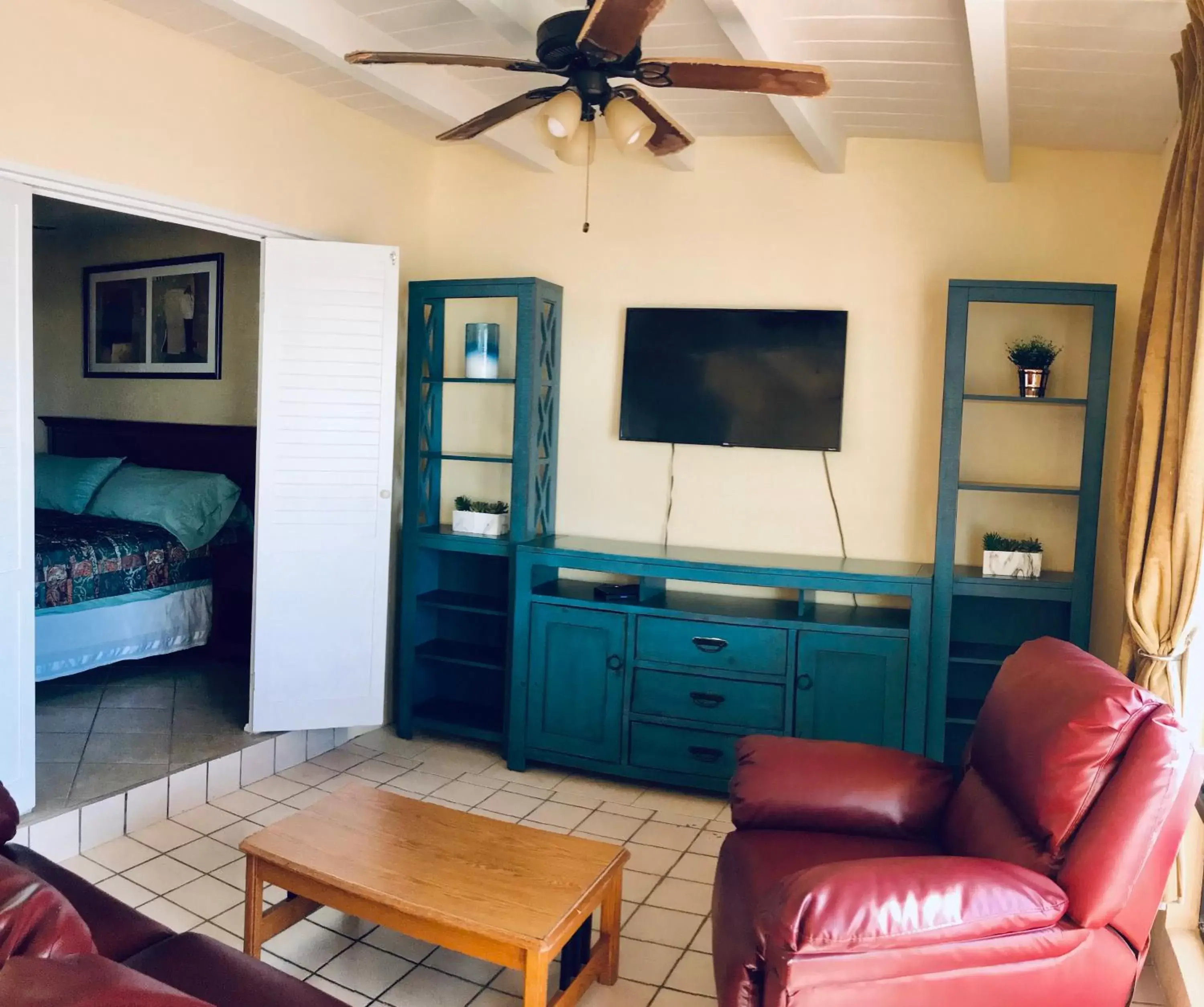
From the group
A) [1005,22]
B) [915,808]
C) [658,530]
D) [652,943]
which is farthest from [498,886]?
[1005,22]

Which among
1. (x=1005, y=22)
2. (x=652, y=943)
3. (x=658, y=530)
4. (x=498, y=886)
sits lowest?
(x=652, y=943)

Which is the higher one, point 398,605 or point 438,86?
point 438,86

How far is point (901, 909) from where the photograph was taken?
1.68 m

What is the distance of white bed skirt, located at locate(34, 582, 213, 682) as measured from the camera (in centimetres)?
398

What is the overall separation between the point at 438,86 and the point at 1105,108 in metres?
2.27

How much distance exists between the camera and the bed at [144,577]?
4027 millimetres

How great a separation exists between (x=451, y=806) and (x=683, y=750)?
2.89ft

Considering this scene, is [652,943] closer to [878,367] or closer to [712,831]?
[712,831]

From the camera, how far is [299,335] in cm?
366

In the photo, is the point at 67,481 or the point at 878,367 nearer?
the point at 878,367

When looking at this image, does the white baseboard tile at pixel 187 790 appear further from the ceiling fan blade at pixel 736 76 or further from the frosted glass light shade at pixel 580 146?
the ceiling fan blade at pixel 736 76

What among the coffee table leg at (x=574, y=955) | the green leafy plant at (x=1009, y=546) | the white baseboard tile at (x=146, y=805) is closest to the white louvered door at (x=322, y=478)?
the white baseboard tile at (x=146, y=805)

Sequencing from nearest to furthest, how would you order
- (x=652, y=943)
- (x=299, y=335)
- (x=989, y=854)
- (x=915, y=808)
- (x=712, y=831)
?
(x=989, y=854), (x=915, y=808), (x=652, y=943), (x=712, y=831), (x=299, y=335)

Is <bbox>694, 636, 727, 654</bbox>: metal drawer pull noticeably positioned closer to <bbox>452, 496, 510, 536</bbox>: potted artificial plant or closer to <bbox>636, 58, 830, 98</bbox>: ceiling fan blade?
<bbox>452, 496, 510, 536</bbox>: potted artificial plant
